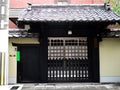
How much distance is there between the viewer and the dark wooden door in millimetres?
15453

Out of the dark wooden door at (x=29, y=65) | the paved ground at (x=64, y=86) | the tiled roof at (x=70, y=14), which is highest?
the tiled roof at (x=70, y=14)

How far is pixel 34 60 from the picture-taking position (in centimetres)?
1555

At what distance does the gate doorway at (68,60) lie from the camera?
15477 millimetres

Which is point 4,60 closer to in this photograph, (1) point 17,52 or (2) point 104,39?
(1) point 17,52

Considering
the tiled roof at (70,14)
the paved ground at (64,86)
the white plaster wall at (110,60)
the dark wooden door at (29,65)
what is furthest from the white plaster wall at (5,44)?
the white plaster wall at (110,60)

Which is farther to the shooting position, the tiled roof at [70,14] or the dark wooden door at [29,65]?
the dark wooden door at [29,65]

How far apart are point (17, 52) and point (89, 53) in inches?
174

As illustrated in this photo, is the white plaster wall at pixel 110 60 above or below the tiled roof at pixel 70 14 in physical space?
below

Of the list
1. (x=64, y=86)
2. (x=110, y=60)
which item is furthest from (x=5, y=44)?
(x=110, y=60)

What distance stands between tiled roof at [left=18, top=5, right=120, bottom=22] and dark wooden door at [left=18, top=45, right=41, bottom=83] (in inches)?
82.5

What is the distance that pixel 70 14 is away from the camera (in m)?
15.0

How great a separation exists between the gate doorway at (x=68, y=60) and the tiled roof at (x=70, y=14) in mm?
1554

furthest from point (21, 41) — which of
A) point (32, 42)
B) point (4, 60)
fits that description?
point (4, 60)

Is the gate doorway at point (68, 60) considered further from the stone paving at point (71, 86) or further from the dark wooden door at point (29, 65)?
the dark wooden door at point (29, 65)
